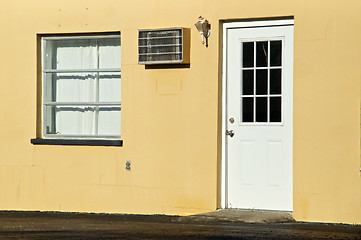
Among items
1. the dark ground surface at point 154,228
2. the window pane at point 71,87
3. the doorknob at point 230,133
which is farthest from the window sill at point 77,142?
the doorknob at point 230,133

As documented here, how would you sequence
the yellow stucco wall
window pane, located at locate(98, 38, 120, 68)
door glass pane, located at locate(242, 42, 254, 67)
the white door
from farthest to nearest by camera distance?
window pane, located at locate(98, 38, 120, 68) → door glass pane, located at locate(242, 42, 254, 67) → the white door → the yellow stucco wall

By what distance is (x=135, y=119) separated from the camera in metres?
12.0

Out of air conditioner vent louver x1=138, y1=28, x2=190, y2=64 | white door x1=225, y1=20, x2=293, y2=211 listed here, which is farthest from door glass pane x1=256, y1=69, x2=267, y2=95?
air conditioner vent louver x1=138, y1=28, x2=190, y2=64

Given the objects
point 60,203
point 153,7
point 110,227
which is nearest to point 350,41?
point 153,7

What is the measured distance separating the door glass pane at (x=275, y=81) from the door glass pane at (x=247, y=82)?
0.27 m

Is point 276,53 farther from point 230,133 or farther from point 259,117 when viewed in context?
point 230,133

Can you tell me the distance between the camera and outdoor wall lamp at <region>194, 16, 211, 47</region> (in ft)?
37.7

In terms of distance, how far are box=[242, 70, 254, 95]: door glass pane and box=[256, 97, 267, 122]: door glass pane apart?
0.15 metres

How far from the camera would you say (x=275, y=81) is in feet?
37.4

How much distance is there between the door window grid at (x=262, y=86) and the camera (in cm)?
1139

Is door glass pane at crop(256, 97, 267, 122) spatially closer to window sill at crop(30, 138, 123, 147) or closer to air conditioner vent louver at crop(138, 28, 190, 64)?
air conditioner vent louver at crop(138, 28, 190, 64)

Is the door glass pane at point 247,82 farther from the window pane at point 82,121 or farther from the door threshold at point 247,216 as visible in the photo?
the window pane at point 82,121

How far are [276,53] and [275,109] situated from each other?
2.31ft

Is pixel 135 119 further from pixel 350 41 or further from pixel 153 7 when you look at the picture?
pixel 350 41
